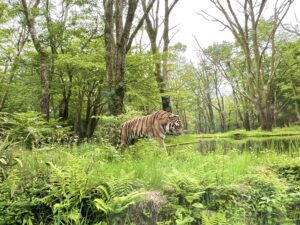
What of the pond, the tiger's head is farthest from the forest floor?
Result: the tiger's head

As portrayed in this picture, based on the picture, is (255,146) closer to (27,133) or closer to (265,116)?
(27,133)

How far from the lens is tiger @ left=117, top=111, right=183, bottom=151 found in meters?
7.50

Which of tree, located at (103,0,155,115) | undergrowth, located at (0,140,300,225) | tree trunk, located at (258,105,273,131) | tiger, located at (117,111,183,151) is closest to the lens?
undergrowth, located at (0,140,300,225)

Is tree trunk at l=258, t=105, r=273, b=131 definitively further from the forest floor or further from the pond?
the forest floor

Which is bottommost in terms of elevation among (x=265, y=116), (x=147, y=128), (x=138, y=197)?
(x=138, y=197)

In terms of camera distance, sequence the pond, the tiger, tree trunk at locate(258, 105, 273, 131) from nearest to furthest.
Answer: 1. the pond
2. the tiger
3. tree trunk at locate(258, 105, 273, 131)

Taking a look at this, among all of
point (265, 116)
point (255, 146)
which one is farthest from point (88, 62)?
point (265, 116)

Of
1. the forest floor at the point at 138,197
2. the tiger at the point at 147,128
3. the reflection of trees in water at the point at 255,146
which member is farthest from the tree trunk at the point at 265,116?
the forest floor at the point at 138,197

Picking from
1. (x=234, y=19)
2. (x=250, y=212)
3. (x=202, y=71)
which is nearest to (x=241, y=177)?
(x=250, y=212)

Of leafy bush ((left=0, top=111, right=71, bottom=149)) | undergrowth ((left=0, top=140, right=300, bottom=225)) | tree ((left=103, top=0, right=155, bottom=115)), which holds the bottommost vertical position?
undergrowth ((left=0, top=140, right=300, bottom=225))

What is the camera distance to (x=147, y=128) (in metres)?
7.56

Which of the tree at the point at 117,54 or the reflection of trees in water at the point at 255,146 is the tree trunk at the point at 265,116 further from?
the tree at the point at 117,54

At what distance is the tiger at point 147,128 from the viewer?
7504 millimetres

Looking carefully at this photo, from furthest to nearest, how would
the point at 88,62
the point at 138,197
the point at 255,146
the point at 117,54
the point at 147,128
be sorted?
the point at 88,62, the point at 117,54, the point at 147,128, the point at 255,146, the point at 138,197
